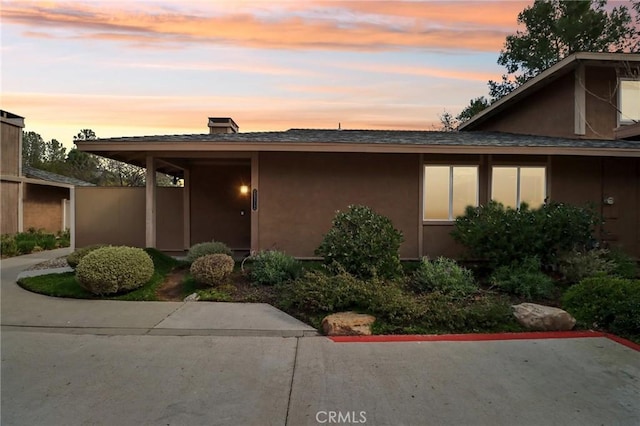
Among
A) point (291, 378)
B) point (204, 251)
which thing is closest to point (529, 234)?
point (291, 378)

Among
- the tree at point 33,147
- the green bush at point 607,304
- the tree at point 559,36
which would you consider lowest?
the green bush at point 607,304

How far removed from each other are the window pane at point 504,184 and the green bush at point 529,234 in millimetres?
1359

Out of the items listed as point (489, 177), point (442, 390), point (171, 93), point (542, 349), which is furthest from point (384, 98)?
point (442, 390)

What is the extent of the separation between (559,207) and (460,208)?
2.06m

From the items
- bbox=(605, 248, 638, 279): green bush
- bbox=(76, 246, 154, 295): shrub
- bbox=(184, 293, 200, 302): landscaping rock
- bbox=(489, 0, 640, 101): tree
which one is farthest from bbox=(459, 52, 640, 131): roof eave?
bbox=(76, 246, 154, 295): shrub

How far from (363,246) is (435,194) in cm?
342

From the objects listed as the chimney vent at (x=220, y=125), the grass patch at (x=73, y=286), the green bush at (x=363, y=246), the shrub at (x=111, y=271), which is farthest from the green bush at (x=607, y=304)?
the chimney vent at (x=220, y=125)

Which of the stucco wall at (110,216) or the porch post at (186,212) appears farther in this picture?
the porch post at (186,212)

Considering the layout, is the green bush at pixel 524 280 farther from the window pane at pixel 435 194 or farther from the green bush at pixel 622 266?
the window pane at pixel 435 194

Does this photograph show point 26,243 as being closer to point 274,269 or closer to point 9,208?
point 9,208

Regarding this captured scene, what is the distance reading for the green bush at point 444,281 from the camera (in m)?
6.78

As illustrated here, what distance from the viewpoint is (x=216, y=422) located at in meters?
3.06

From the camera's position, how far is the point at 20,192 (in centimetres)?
1720

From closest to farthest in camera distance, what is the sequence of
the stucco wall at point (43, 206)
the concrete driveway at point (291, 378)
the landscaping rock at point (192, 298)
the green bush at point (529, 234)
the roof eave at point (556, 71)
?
1. the concrete driveway at point (291, 378)
2. the landscaping rock at point (192, 298)
3. the green bush at point (529, 234)
4. the roof eave at point (556, 71)
5. the stucco wall at point (43, 206)
